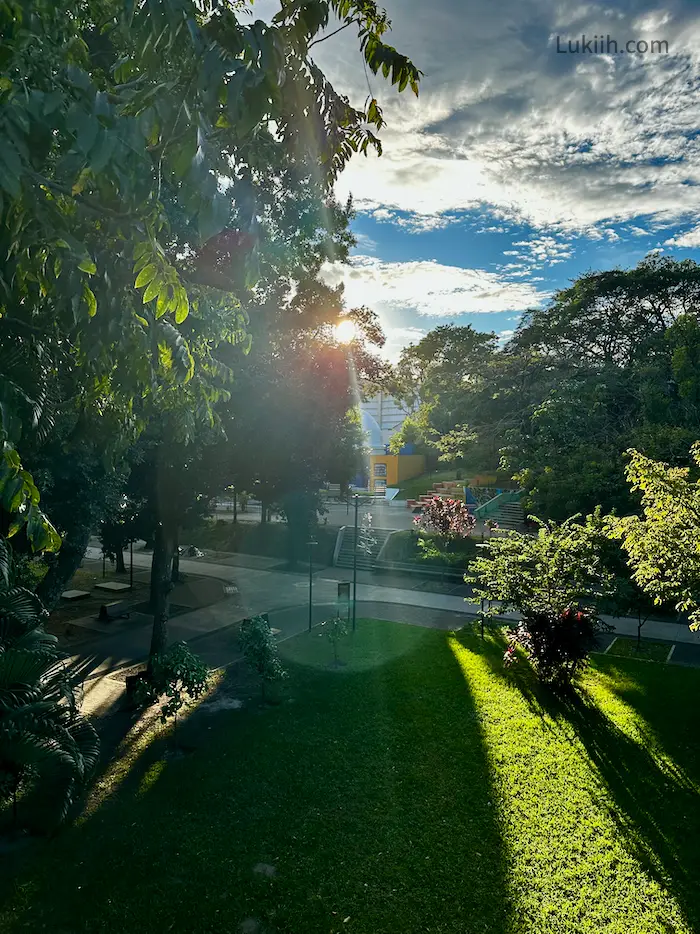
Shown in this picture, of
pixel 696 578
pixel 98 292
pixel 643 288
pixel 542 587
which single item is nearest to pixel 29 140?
pixel 98 292

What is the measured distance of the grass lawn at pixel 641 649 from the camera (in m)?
13.2

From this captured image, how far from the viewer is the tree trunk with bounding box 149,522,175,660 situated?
11.9 m

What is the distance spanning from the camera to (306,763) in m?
8.24

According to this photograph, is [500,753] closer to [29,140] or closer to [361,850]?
[361,850]

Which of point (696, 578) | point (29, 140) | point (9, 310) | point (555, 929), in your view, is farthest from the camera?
point (696, 578)

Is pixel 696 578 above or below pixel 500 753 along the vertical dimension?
above

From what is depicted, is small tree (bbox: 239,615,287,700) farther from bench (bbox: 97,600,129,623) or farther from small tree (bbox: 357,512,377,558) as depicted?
small tree (bbox: 357,512,377,558)

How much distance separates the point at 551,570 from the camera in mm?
11203

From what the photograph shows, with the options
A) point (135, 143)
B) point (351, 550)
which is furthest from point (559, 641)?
point (351, 550)

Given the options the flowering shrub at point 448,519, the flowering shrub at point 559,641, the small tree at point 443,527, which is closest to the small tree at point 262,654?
the flowering shrub at point 559,641

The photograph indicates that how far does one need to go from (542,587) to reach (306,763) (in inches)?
226

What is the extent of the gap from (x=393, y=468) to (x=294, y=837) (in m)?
45.4

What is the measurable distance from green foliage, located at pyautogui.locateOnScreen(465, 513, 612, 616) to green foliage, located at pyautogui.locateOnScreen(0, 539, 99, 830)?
7.82 m

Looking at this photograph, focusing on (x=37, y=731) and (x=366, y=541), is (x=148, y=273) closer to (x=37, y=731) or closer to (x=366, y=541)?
(x=37, y=731)
